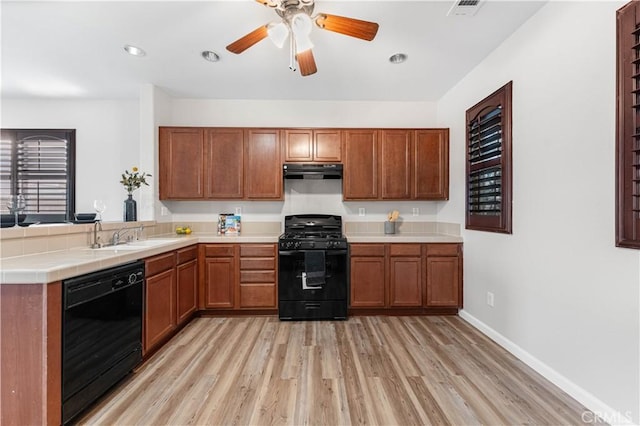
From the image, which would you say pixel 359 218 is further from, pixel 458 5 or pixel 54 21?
pixel 54 21

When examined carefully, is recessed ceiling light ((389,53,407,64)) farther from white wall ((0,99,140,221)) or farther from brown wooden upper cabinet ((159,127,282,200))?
white wall ((0,99,140,221))

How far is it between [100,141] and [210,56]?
91.8 inches

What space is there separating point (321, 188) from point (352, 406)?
2.57 metres

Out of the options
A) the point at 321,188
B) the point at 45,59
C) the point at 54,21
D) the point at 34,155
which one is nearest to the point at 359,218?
the point at 321,188

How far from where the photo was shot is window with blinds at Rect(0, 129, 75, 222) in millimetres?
3639

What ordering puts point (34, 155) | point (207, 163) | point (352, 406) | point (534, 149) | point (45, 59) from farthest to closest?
point (34, 155)
point (207, 163)
point (45, 59)
point (534, 149)
point (352, 406)

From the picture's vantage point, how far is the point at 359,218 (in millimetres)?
3762

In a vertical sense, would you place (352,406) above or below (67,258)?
below

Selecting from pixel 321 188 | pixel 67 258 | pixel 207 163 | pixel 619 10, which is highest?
pixel 619 10

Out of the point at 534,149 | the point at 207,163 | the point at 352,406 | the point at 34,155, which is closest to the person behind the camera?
the point at 352,406

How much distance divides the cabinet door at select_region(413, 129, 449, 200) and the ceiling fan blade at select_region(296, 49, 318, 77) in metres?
1.83

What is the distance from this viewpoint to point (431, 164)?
3.45m

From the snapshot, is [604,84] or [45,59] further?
[45,59]

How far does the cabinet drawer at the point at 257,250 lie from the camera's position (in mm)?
3172
